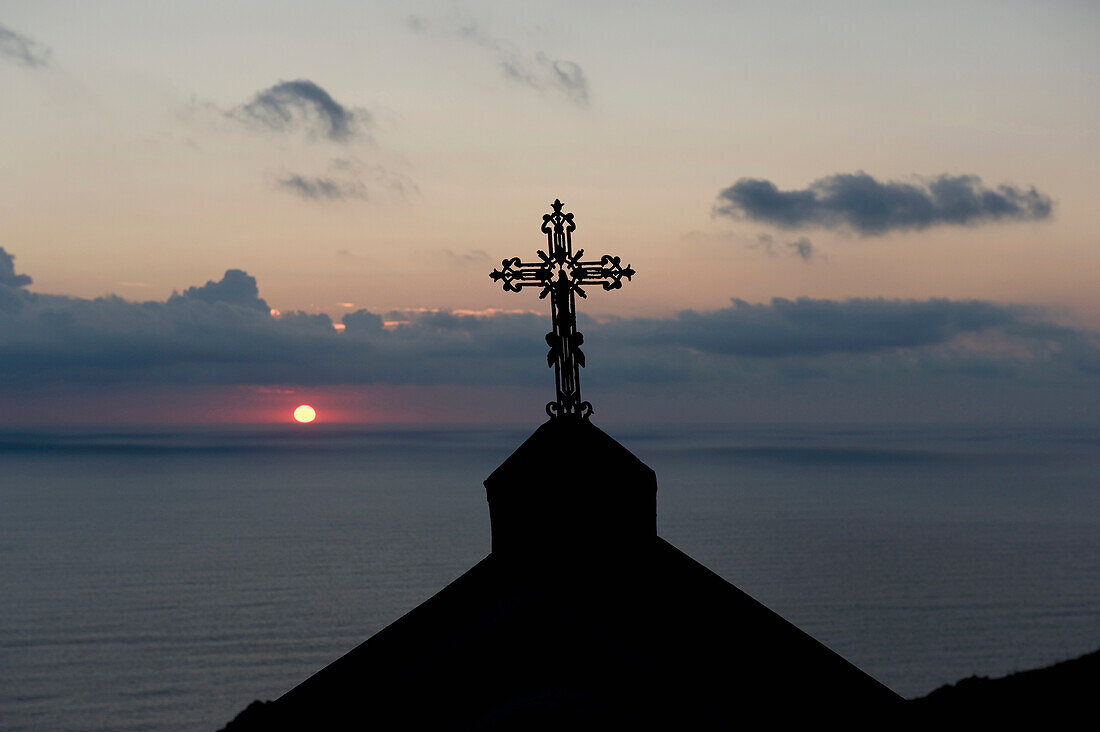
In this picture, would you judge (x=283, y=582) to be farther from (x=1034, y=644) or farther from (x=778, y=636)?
(x=778, y=636)

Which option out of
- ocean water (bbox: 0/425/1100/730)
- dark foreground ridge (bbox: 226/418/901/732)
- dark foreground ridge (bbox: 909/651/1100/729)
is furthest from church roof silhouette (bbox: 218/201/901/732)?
ocean water (bbox: 0/425/1100/730)

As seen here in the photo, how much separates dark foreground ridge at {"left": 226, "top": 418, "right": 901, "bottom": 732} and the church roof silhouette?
0.01m

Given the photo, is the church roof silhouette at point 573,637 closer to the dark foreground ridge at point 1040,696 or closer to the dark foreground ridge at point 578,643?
the dark foreground ridge at point 578,643

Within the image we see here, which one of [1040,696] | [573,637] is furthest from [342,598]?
[573,637]

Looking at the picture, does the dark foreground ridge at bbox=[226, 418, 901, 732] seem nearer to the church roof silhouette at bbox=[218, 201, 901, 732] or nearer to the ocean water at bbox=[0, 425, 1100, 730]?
the church roof silhouette at bbox=[218, 201, 901, 732]

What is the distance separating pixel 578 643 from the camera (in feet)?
22.5

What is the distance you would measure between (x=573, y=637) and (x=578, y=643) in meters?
0.05

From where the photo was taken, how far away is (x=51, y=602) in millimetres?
118188

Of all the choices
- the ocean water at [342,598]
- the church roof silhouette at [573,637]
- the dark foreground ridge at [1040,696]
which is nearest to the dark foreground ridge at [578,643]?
the church roof silhouette at [573,637]

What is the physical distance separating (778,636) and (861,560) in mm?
143697

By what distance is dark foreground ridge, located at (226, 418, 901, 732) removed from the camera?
6.80 meters

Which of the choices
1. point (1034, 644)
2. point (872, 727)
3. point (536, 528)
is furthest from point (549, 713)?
point (1034, 644)

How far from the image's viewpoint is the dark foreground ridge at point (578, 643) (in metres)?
6.80

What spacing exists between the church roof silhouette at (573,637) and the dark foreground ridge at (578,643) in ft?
0.04
